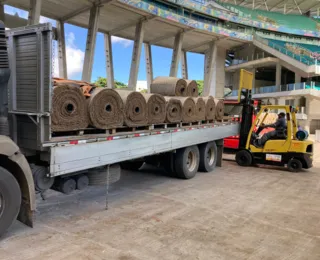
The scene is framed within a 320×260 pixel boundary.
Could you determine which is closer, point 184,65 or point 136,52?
point 136,52

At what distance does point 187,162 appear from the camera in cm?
822

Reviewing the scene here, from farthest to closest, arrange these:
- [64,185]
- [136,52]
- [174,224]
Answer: [136,52] → [174,224] → [64,185]

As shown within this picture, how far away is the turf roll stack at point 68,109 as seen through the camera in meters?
4.18

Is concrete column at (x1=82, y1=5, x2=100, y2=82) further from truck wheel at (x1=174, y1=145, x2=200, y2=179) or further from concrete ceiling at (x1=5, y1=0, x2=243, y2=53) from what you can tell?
truck wheel at (x1=174, y1=145, x2=200, y2=179)

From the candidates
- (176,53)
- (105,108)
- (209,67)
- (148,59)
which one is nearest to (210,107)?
(105,108)

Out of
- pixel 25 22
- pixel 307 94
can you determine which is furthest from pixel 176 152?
pixel 307 94

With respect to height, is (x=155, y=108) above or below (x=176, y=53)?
below

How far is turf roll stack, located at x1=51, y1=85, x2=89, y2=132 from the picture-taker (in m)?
4.18

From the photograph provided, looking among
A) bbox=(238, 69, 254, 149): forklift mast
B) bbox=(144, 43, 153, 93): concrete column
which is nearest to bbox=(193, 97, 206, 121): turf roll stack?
bbox=(238, 69, 254, 149): forklift mast

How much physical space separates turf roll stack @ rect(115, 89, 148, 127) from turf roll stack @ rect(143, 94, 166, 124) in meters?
0.15

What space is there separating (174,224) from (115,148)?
1.56 m

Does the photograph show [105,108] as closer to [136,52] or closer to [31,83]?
[31,83]

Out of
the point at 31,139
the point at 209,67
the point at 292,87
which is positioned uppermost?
the point at 209,67

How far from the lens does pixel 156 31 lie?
122 feet
